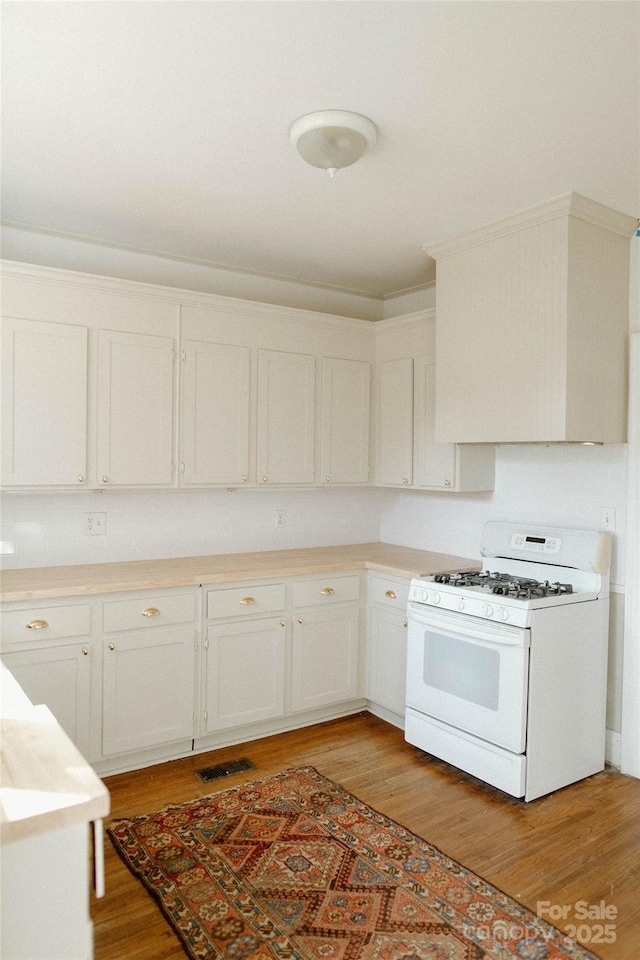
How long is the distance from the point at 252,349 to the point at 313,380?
451 millimetres

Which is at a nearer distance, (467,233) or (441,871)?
(441,871)

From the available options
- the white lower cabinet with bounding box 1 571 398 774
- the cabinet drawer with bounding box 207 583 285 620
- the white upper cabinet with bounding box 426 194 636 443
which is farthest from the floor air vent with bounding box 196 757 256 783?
the white upper cabinet with bounding box 426 194 636 443

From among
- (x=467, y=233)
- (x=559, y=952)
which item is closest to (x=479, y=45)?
(x=467, y=233)

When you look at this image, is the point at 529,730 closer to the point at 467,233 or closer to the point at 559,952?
the point at 559,952

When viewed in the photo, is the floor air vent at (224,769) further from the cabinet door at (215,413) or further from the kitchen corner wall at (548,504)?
the kitchen corner wall at (548,504)

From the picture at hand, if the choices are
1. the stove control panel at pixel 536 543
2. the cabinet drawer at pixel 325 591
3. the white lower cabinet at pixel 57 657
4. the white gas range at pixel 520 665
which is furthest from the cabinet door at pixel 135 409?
the stove control panel at pixel 536 543

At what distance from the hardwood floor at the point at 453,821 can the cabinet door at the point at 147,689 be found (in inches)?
7.1

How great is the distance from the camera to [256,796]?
2.90 meters

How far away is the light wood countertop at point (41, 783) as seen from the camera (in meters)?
1.15

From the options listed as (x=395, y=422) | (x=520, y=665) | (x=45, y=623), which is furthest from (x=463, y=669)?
(x=45, y=623)

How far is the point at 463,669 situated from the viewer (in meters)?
3.10

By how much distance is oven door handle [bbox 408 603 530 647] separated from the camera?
2.84 metres

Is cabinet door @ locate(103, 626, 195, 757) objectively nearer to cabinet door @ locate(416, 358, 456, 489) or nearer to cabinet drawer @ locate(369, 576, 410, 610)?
cabinet drawer @ locate(369, 576, 410, 610)

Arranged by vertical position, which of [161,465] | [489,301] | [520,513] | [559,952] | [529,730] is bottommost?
[559,952]
